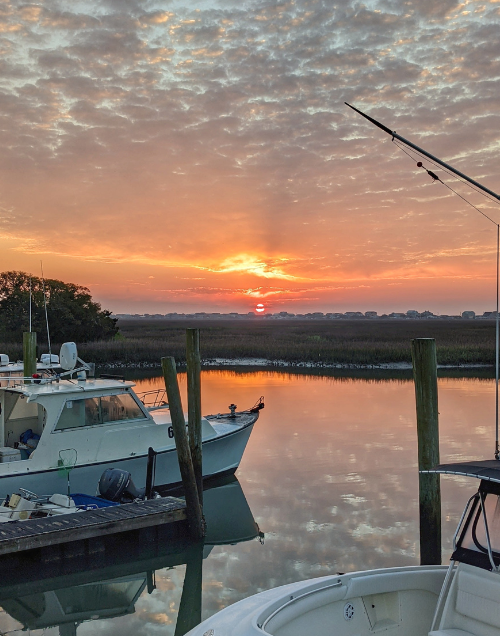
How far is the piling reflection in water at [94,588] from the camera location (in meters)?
9.14

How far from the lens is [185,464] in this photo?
38.9 ft

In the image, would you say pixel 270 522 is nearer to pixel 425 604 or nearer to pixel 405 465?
pixel 405 465

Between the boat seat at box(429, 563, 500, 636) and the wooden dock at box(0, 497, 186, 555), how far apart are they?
6.44 m

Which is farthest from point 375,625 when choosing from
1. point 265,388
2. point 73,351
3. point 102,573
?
point 265,388

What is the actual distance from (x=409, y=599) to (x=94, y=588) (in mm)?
5757

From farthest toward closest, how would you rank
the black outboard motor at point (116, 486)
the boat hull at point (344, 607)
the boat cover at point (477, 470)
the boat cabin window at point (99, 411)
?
the boat cabin window at point (99, 411), the black outboard motor at point (116, 486), the boat cover at point (477, 470), the boat hull at point (344, 607)

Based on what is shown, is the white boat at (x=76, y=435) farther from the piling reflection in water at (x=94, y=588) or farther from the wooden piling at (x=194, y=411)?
the piling reflection in water at (x=94, y=588)

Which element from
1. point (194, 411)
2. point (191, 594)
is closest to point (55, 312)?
point (194, 411)

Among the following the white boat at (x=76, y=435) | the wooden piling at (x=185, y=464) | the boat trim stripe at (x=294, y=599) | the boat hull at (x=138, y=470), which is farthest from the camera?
the white boat at (x=76, y=435)

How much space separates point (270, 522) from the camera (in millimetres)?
13094

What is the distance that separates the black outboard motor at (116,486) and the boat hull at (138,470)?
3.34ft

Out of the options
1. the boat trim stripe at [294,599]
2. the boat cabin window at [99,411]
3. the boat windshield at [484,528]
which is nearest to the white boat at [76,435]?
the boat cabin window at [99,411]

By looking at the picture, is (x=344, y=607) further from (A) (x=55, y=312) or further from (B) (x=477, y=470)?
(A) (x=55, y=312)

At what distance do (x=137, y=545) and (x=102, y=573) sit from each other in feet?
2.91
